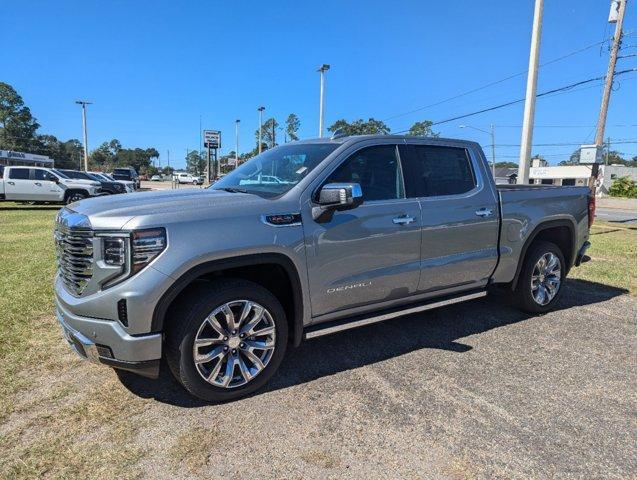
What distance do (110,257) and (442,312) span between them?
3.67 meters

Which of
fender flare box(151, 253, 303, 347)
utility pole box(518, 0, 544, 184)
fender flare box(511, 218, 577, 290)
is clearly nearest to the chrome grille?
fender flare box(151, 253, 303, 347)

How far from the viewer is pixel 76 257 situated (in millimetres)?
3023

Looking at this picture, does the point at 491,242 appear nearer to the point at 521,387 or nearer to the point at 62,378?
the point at 521,387

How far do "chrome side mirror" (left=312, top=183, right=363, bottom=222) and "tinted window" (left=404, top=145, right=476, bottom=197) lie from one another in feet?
2.91

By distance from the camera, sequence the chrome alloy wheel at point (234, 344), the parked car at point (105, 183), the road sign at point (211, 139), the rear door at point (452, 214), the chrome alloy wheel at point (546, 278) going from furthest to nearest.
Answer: the road sign at point (211, 139)
the parked car at point (105, 183)
the chrome alloy wheel at point (546, 278)
the rear door at point (452, 214)
the chrome alloy wheel at point (234, 344)

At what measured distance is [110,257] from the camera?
113 inches

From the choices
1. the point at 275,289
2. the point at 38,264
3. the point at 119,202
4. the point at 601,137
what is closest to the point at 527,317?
the point at 275,289

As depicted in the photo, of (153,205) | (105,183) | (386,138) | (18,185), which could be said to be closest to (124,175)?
(105,183)

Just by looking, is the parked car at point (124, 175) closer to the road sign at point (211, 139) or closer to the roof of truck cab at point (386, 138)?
the road sign at point (211, 139)

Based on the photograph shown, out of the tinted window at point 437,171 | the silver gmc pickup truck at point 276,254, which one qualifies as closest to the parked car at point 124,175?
the tinted window at point 437,171

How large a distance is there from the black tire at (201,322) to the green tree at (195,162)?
119m

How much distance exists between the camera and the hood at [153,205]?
2.90 m

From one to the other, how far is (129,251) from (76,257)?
0.48 meters

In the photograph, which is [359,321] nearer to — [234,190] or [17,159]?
[234,190]
